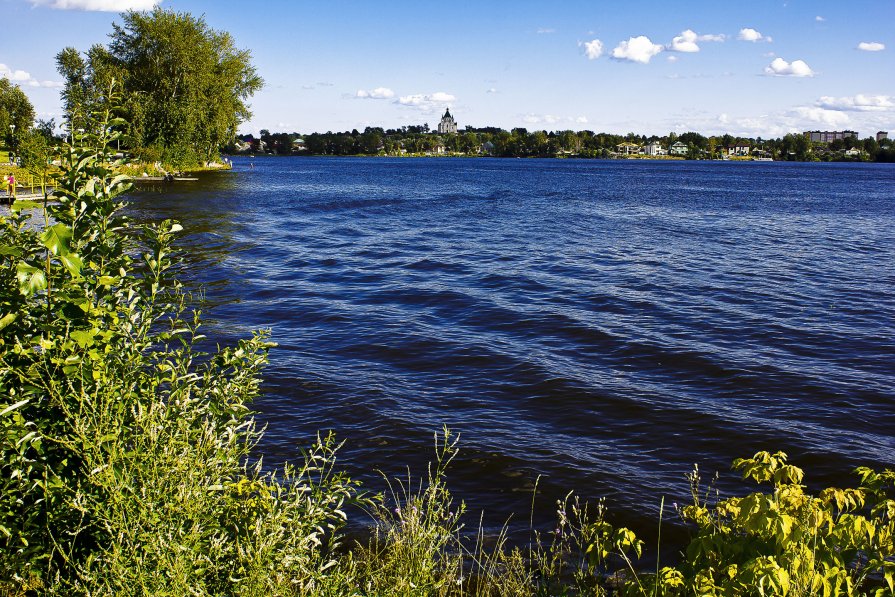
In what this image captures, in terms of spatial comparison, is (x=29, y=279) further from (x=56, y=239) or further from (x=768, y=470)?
(x=768, y=470)

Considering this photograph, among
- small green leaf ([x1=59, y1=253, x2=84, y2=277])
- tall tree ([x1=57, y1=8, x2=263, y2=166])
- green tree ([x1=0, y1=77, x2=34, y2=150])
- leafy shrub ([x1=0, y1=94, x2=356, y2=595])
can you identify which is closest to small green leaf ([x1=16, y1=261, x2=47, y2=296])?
leafy shrub ([x1=0, y1=94, x2=356, y2=595])

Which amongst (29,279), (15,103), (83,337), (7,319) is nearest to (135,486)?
(83,337)

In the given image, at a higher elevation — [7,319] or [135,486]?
[7,319]

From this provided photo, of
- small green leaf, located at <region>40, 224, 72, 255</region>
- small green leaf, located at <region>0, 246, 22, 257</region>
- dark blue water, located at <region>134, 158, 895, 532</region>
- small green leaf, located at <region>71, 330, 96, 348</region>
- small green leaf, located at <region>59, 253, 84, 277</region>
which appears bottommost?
dark blue water, located at <region>134, 158, 895, 532</region>

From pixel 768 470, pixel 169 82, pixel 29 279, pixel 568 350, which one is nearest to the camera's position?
pixel 29 279

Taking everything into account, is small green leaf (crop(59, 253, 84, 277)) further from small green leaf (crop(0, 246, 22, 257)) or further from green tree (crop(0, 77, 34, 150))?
green tree (crop(0, 77, 34, 150))

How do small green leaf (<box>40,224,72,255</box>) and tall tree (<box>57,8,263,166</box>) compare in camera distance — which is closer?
small green leaf (<box>40,224,72,255</box>)

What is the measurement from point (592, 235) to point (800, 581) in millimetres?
36395

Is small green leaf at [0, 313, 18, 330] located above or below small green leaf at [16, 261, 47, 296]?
below

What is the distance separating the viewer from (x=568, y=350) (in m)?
17.4

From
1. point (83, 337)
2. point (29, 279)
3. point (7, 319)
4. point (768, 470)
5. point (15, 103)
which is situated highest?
point (15, 103)

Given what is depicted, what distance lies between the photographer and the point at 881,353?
686 inches

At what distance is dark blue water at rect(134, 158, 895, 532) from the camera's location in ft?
38.3

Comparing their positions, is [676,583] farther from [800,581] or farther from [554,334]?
[554,334]
